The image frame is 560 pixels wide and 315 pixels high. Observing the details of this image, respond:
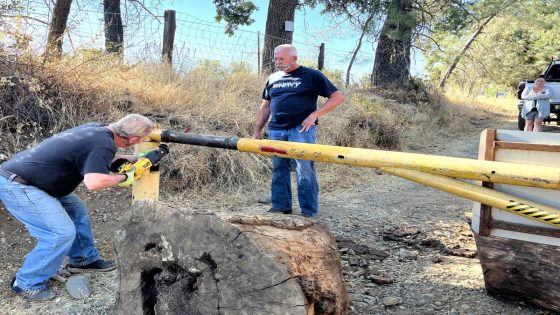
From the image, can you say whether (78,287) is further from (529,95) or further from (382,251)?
(529,95)

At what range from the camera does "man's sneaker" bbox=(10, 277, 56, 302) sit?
311 cm

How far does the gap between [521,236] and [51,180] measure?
8.96ft

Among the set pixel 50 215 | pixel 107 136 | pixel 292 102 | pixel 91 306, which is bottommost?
pixel 91 306

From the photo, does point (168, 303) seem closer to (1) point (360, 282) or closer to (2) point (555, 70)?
(1) point (360, 282)

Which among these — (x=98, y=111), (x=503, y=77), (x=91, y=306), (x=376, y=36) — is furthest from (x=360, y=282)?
(x=503, y=77)

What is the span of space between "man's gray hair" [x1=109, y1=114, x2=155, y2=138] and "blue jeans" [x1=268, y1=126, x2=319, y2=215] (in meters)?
1.67

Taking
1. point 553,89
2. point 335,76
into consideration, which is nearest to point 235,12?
point 335,76

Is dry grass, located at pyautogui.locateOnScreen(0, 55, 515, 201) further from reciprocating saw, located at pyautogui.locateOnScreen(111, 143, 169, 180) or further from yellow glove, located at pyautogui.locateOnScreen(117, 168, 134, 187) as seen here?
yellow glove, located at pyautogui.locateOnScreen(117, 168, 134, 187)

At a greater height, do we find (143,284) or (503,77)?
(503,77)

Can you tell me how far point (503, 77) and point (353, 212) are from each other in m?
28.9

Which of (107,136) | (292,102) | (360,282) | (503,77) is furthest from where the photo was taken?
(503,77)

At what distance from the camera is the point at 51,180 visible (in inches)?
119

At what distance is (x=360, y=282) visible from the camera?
333 cm

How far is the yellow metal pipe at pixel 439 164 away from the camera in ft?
6.95
